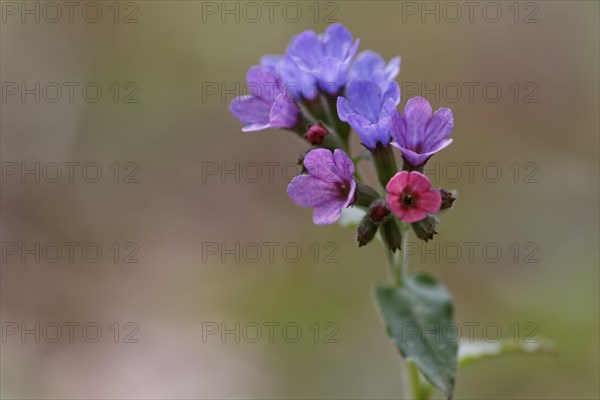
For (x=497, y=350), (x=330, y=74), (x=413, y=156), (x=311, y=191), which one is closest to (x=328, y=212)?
(x=311, y=191)

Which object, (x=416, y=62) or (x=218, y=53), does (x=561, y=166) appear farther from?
(x=218, y=53)

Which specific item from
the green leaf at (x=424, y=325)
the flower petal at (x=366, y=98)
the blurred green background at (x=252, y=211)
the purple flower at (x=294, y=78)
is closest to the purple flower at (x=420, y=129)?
the flower petal at (x=366, y=98)

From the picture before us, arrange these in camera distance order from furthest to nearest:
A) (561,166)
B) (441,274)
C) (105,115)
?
(105,115) < (561,166) < (441,274)

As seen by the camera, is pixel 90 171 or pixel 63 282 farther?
pixel 90 171

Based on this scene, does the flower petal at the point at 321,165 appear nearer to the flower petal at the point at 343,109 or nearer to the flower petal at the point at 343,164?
the flower petal at the point at 343,164

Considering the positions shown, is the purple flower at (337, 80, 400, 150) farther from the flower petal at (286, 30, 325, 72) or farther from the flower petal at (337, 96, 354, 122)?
the flower petal at (286, 30, 325, 72)

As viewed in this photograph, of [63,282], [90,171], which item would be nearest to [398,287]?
[63,282]

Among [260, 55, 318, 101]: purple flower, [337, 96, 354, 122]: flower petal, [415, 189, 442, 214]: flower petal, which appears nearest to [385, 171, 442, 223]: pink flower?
[415, 189, 442, 214]: flower petal
